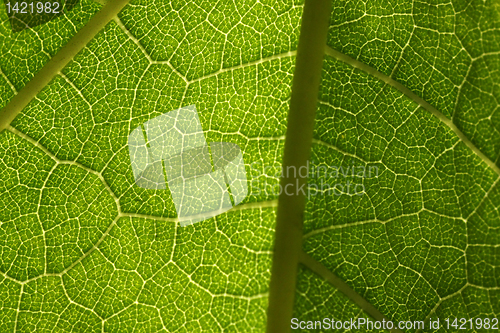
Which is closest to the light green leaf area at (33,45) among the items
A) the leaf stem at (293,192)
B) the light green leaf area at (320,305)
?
the leaf stem at (293,192)

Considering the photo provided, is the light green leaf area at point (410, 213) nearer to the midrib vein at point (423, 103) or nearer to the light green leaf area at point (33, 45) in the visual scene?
the midrib vein at point (423, 103)

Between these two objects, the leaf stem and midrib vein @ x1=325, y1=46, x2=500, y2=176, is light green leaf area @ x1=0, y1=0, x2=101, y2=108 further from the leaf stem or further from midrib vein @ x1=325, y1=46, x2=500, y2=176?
midrib vein @ x1=325, y1=46, x2=500, y2=176

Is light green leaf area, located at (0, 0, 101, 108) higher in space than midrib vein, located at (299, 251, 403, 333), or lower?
higher

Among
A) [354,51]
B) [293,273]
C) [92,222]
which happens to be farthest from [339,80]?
[92,222]

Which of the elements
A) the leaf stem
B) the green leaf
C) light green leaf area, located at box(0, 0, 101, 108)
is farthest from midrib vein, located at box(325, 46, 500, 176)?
light green leaf area, located at box(0, 0, 101, 108)

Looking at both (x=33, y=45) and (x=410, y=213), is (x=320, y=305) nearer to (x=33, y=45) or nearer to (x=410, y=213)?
(x=410, y=213)

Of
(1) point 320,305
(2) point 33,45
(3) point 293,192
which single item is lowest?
(1) point 320,305

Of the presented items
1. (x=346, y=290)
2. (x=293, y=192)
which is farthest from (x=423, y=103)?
(x=346, y=290)
